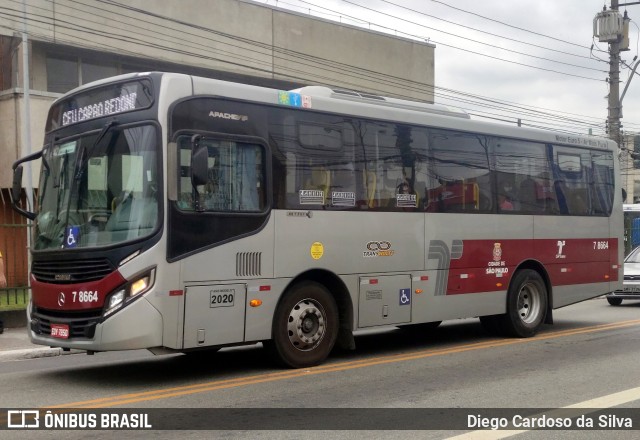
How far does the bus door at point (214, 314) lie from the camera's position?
28.9ft

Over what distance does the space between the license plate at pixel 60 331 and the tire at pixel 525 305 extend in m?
7.21

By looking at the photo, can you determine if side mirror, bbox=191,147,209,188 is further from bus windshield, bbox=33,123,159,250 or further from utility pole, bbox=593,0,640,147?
utility pole, bbox=593,0,640,147

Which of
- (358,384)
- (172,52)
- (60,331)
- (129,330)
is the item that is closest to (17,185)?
(60,331)

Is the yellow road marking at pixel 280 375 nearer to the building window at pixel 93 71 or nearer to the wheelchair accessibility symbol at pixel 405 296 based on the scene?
the wheelchair accessibility symbol at pixel 405 296

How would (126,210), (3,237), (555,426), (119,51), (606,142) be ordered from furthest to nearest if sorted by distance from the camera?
(119,51) < (3,237) < (606,142) < (126,210) < (555,426)

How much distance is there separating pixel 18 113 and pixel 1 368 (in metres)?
12.8

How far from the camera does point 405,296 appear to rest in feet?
36.8

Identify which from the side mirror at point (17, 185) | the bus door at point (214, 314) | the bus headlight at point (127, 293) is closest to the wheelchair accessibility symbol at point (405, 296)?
the bus door at point (214, 314)

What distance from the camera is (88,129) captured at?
30.6ft

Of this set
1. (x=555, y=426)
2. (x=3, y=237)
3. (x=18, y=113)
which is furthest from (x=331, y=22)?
(x=555, y=426)

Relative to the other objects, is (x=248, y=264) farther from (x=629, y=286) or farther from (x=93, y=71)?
(x=93, y=71)

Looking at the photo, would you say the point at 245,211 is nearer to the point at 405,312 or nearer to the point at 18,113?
the point at 405,312

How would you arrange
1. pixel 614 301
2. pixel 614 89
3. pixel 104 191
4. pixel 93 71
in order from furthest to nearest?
pixel 614 89
pixel 93 71
pixel 614 301
pixel 104 191

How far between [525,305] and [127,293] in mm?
7438
